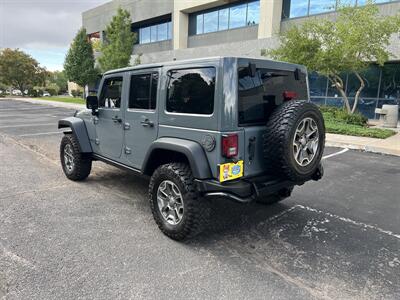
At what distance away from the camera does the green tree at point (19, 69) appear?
47.4m

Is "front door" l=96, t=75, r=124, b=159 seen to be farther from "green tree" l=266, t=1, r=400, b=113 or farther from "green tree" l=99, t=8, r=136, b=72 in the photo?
"green tree" l=99, t=8, r=136, b=72

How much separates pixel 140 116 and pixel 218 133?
1.35 m

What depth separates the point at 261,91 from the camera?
3.23 meters

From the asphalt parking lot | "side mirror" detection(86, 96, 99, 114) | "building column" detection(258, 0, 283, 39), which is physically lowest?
the asphalt parking lot

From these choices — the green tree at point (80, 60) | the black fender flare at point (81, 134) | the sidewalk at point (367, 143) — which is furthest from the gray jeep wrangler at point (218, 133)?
the green tree at point (80, 60)

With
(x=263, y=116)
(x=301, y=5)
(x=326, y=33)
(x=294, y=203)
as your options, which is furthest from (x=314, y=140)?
(x=301, y=5)

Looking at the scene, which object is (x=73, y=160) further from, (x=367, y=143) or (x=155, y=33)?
(x=155, y=33)

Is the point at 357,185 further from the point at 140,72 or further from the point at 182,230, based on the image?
the point at 140,72

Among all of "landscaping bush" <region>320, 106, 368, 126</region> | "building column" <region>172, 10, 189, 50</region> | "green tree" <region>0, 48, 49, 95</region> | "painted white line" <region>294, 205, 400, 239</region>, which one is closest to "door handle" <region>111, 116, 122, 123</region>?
"painted white line" <region>294, 205, 400, 239</region>

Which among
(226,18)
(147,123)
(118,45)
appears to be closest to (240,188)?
(147,123)

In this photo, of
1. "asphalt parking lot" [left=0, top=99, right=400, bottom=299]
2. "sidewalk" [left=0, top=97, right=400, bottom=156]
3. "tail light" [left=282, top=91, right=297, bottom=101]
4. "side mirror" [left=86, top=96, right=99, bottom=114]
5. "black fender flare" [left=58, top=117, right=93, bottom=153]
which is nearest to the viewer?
"asphalt parking lot" [left=0, top=99, right=400, bottom=299]

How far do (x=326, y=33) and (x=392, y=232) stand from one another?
432 inches

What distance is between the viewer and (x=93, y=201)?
450 centimetres

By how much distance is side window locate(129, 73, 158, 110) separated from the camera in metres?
3.69
